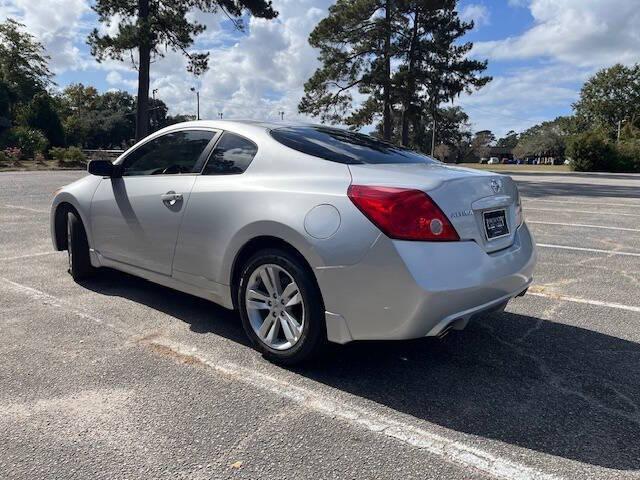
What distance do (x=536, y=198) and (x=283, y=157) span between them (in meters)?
13.4

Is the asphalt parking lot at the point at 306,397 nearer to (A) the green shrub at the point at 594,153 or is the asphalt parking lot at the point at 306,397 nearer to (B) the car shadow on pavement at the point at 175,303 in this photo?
(B) the car shadow on pavement at the point at 175,303

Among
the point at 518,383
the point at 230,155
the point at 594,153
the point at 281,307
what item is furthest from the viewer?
the point at 594,153

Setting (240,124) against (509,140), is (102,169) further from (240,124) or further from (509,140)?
(509,140)

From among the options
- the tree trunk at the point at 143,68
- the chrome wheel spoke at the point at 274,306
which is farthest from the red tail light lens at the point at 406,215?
the tree trunk at the point at 143,68

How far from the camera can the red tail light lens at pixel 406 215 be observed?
2.74 m

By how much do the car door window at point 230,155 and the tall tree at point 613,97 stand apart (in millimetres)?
77934

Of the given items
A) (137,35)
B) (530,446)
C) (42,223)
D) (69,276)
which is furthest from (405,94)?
(530,446)

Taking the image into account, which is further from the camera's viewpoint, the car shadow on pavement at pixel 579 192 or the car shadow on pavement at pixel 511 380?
the car shadow on pavement at pixel 579 192

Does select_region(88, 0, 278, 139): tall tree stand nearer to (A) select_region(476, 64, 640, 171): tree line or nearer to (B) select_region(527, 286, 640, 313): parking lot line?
(B) select_region(527, 286, 640, 313): parking lot line

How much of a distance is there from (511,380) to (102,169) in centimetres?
358

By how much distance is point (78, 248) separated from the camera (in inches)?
193

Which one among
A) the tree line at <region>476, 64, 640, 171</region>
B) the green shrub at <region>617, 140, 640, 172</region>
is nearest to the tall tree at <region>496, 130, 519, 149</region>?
the tree line at <region>476, 64, 640, 171</region>

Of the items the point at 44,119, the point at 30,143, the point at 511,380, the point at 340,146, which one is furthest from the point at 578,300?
the point at 44,119

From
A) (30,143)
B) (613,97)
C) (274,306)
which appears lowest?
(274,306)
